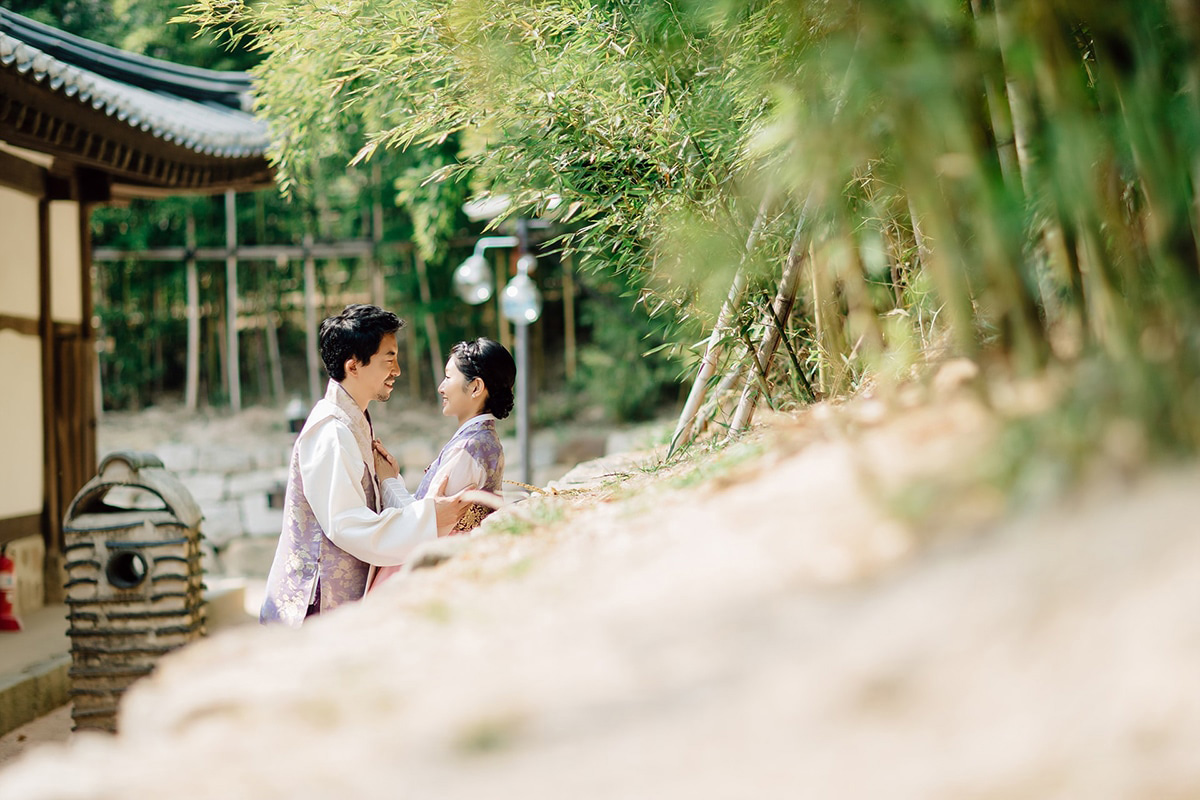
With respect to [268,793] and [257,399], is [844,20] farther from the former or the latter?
[257,399]

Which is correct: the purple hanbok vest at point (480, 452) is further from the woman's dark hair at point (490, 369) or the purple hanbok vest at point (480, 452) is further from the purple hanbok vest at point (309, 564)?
the purple hanbok vest at point (309, 564)

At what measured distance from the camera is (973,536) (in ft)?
3.35

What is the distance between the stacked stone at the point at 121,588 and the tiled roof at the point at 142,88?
5.59 feet

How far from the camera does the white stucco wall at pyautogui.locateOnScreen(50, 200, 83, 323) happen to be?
18.9ft

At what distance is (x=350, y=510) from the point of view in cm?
261

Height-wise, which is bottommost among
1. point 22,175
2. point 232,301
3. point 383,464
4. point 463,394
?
point 383,464

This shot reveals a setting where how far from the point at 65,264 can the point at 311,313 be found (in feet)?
16.1

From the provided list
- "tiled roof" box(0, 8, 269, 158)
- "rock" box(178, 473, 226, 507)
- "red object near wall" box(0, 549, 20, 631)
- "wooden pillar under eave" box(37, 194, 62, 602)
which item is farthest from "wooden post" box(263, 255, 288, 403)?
"red object near wall" box(0, 549, 20, 631)

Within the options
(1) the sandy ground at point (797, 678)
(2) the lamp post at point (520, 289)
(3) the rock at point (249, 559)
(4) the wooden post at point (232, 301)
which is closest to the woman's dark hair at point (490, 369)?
(1) the sandy ground at point (797, 678)

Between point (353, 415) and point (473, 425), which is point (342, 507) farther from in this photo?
point (473, 425)

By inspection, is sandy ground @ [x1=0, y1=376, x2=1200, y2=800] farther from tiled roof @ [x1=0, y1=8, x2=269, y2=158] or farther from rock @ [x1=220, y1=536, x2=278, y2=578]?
rock @ [x1=220, y1=536, x2=278, y2=578]

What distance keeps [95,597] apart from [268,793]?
3131 millimetres

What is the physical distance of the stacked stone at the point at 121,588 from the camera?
3605 millimetres

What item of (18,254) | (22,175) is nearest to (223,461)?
(18,254)
